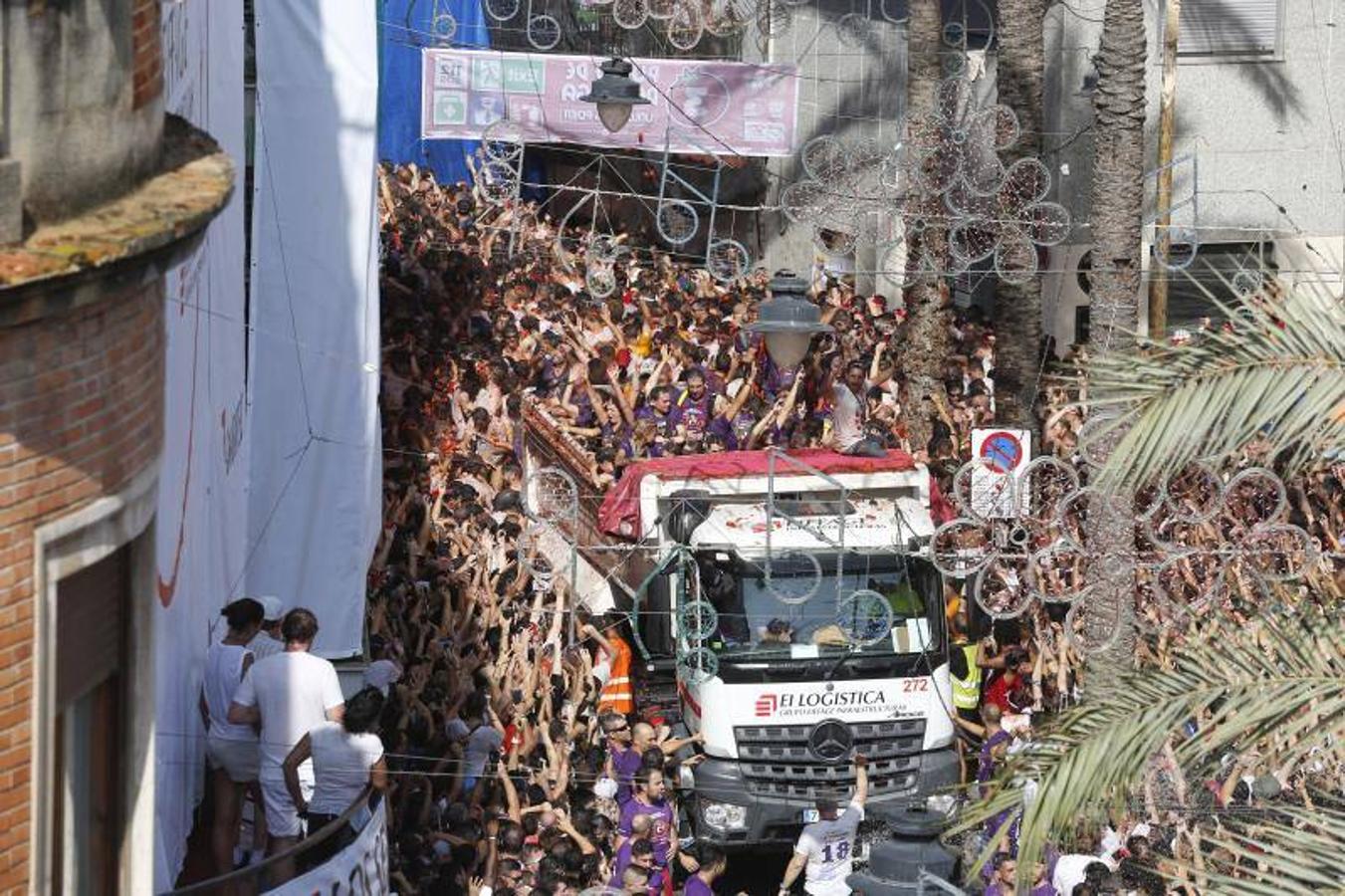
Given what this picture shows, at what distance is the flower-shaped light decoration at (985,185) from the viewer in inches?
800

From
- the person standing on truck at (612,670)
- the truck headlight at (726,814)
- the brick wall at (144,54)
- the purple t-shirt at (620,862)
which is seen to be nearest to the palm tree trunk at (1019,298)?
the person standing on truck at (612,670)

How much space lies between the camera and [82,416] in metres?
7.03

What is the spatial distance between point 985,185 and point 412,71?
11.7 metres

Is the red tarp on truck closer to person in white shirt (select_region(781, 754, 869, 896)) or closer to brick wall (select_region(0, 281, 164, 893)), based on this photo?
person in white shirt (select_region(781, 754, 869, 896))

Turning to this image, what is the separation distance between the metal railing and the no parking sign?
7898 mm

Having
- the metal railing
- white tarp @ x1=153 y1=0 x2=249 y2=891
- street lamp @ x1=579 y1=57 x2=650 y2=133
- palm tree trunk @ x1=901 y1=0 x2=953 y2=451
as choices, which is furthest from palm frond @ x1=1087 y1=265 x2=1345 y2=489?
palm tree trunk @ x1=901 y1=0 x2=953 y2=451

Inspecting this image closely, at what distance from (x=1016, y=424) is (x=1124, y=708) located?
13.6 metres

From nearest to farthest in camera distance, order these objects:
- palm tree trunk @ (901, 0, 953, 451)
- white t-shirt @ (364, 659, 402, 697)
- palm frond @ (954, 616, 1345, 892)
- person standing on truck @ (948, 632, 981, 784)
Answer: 1. palm frond @ (954, 616, 1345, 892)
2. white t-shirt @ (364, 659, 402, 697)
3. person standing on truck @ (948, 632, 981, 784)
4. palm tree trunk @ (901, 0, 953, 451)

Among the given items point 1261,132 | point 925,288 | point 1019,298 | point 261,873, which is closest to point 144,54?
point 261,873

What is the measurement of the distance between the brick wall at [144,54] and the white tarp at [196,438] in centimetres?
84

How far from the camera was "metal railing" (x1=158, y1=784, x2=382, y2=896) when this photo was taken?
8734mm

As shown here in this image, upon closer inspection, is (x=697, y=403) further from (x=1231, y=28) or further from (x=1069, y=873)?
(x=1231, y=28)

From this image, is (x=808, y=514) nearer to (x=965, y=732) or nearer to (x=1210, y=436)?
(x=965, y=732)

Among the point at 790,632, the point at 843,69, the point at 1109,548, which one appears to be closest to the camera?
the point at 790,632
